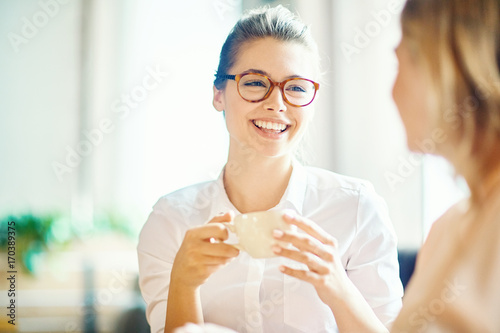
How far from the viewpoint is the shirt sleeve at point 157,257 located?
1481 mm

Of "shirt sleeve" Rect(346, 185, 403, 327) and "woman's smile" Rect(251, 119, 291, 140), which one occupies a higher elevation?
"woman's smile" Rect(251, 119, 291, 140)

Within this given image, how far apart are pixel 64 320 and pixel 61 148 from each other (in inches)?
35.4

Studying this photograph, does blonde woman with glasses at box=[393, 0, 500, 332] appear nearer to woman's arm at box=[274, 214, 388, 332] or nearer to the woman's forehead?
woman's arm at box=[274, 214, 388, 332]

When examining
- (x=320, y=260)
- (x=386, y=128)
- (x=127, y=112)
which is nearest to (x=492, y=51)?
(x=320, y=260)

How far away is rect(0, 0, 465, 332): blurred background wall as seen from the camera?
256cm

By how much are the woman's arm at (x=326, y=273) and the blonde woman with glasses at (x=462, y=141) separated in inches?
12.0

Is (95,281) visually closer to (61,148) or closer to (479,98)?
(61,148)

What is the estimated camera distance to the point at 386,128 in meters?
2.34

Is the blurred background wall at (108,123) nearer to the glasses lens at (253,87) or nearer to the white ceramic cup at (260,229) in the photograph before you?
the glasses lens at (253,87)

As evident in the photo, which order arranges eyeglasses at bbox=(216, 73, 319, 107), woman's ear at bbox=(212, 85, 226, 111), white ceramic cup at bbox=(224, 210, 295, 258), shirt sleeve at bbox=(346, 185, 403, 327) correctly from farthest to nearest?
woman's ear at bbox=(212, 85, 226, 111)
eyeglasses at bbox=(216, 73, 319, 107)
shirt sleeve at bbox=(346, 185, 403, 327)
white ceramic cup at bbox=(224, 210, 295, 258)

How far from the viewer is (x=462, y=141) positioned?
2.53 ft

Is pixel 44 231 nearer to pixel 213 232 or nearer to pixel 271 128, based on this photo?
pixel 271 128

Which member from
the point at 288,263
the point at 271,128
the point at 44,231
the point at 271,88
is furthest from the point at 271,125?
the point at 44,231

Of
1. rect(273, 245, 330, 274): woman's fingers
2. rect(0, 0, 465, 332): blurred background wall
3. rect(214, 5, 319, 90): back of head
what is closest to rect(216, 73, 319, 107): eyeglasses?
rect(214, 5, 319, 90): back of head
